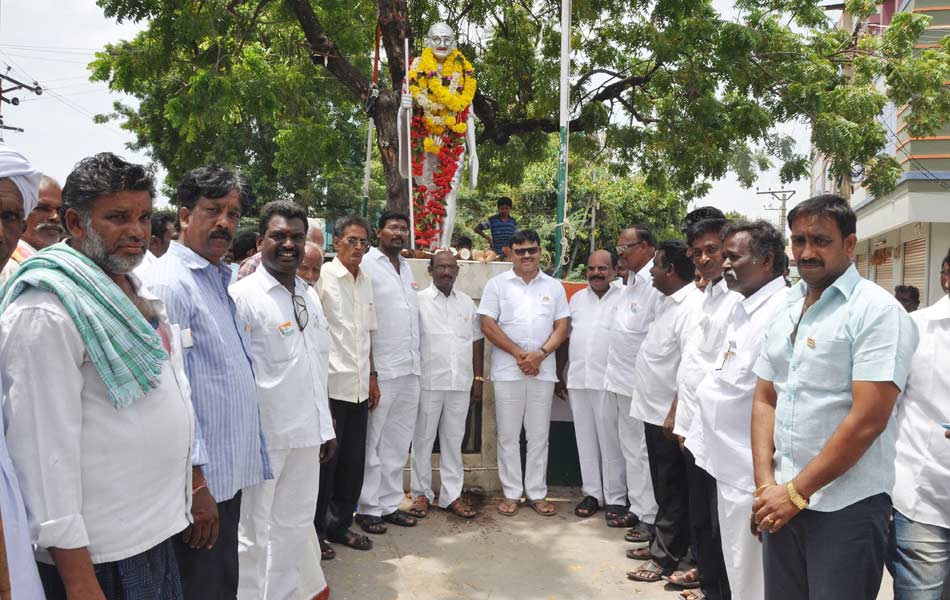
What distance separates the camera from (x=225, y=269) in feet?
9.69

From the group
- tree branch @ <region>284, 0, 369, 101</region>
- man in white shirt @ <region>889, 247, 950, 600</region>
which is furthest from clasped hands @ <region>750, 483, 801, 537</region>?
tree branch @ <region>284, 0, 369, 101</region>

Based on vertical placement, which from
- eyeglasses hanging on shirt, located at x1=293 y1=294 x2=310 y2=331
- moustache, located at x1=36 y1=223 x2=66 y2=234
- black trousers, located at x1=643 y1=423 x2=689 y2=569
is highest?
moustache, located at x1=36 y1=223 x2=66 y2=234

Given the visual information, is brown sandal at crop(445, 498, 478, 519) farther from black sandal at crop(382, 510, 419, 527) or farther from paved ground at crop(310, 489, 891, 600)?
black sandal at crop(382, 510, 419, 527)

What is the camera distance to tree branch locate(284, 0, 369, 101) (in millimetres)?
9031

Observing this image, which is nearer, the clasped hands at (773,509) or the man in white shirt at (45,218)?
the clasped hands at (773,509)

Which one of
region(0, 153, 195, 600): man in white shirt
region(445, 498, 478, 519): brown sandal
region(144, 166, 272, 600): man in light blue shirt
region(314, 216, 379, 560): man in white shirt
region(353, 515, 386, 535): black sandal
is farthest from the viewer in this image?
region(445, 498, 478, 519): brown sandal

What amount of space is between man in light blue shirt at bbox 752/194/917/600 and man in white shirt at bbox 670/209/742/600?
983 millimetres

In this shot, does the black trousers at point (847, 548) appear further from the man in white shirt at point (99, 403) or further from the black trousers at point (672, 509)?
the man in white shirt at point (99, 403)

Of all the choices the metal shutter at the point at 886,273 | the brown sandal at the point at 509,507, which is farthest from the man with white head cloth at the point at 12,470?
the metal shutter at the point at 886,273

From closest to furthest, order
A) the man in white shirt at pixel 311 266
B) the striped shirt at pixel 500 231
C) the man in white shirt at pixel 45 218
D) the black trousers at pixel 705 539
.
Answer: the man in white shirt at pixel 45 218
the black trousers at pixel 705 539
the man in white shirt at pixel 311 266
the striped shirt at pixel 500 231

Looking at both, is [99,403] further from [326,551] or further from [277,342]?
[326,551]

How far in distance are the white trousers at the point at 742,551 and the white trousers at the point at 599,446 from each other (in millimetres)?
2310

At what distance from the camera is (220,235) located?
2908mm

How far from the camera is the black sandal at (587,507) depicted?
5867 millimetres
